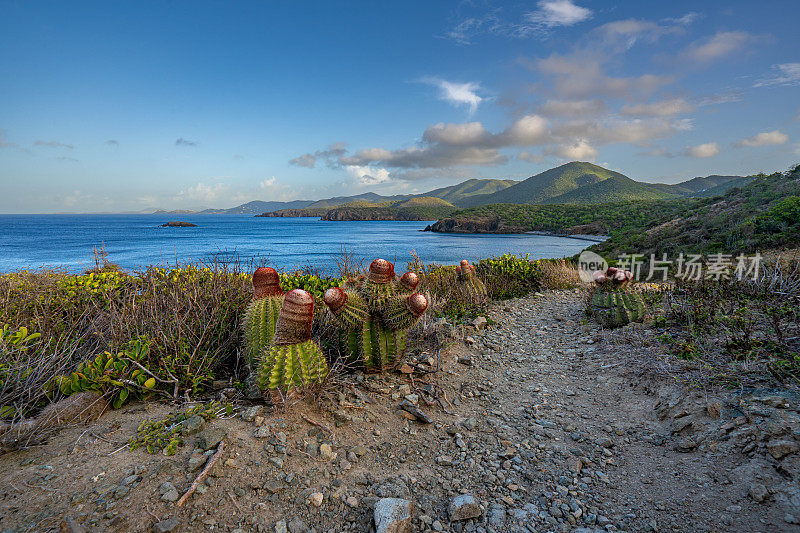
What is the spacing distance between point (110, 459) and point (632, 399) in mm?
4617

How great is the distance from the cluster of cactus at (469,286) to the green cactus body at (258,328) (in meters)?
4.97

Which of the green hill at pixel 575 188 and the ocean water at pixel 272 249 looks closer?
the ocean water at pixel 272 249

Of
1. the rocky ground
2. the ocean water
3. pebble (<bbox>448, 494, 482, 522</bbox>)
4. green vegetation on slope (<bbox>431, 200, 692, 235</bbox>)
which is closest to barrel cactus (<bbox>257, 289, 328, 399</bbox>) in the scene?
the rocky ground

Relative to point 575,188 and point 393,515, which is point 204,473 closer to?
point 393,515

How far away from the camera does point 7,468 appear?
230 centimetres

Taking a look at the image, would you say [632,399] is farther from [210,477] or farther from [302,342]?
[210,477]

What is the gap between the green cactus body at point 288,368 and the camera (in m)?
3.08

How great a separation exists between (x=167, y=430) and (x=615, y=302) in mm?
6626

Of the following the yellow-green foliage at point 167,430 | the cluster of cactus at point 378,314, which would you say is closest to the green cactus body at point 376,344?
the cluster of cactus at point 378,314

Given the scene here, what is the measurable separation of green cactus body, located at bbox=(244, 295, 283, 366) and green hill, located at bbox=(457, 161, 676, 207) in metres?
110

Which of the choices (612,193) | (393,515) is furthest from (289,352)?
(612,193)

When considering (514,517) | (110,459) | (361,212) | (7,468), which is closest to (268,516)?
(110,459)

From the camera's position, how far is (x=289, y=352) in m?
3.13

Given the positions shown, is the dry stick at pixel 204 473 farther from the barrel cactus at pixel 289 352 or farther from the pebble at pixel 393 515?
the pebble at pixel 393 515
